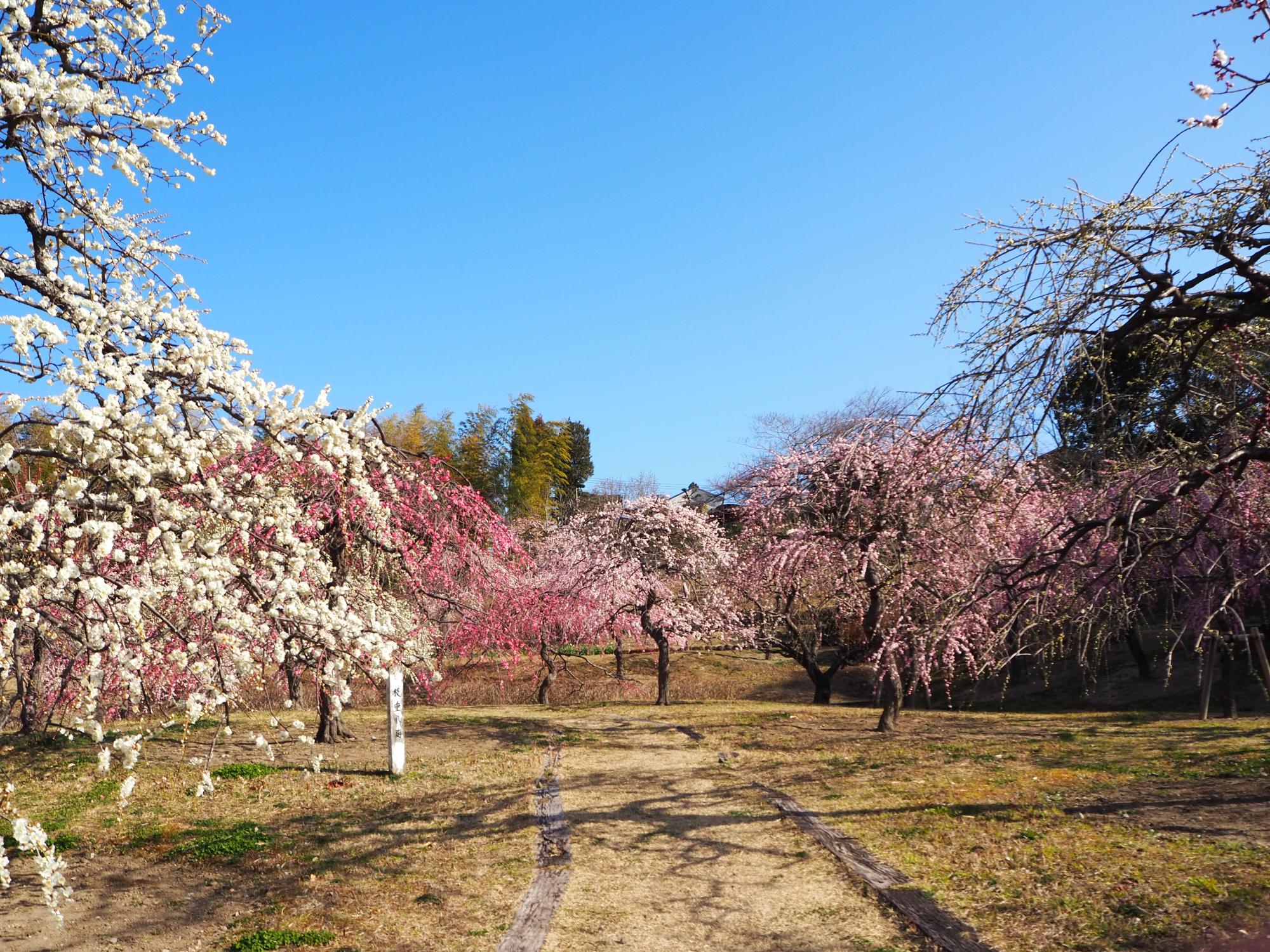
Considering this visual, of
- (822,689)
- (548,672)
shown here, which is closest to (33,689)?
(548,672)

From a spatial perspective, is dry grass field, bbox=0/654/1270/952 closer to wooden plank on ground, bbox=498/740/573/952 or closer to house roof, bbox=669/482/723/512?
wooden plank on ground, bbox=498/740/573/952

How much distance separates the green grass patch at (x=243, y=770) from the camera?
35.6ft

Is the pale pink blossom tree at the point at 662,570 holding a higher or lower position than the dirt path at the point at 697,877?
higher

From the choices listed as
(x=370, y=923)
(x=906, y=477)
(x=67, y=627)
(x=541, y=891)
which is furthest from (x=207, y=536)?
(x=906, y=477)

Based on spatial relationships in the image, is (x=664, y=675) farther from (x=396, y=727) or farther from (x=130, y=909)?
(x=130, y=909)

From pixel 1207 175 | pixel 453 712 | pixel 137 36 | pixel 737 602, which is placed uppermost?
pixel 137 36

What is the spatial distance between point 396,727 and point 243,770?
6.67ft

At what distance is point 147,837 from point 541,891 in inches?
167

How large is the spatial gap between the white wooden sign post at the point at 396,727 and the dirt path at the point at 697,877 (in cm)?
217

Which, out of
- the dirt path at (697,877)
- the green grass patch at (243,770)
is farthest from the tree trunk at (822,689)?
the green grass patch at (243,770)

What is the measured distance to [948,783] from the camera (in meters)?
9.95

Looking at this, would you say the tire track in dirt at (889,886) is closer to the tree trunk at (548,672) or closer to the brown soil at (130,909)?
the brown soil at (130,909)

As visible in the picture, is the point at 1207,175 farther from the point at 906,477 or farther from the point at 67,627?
the point at 67,627

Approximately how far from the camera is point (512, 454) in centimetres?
5788
